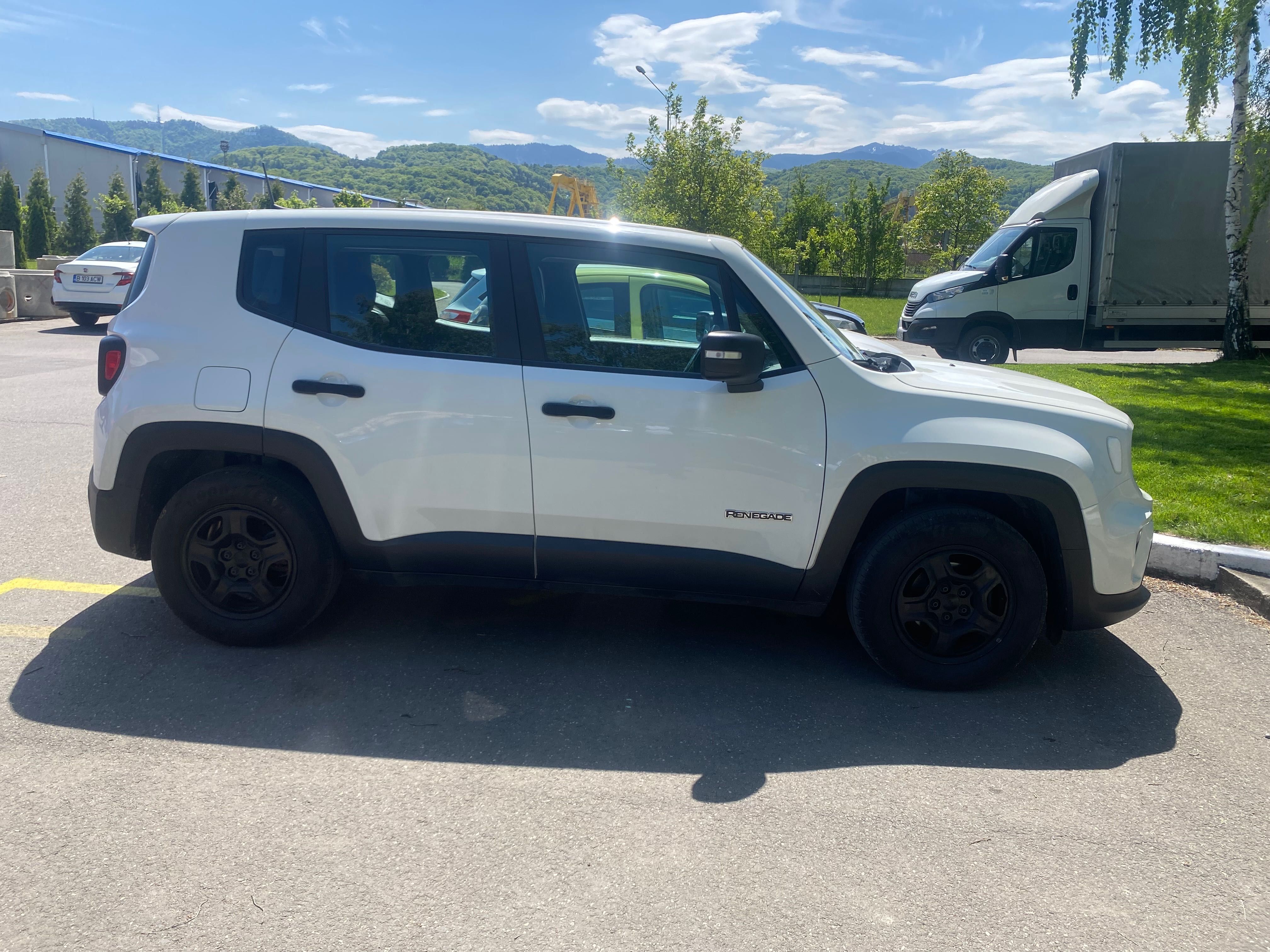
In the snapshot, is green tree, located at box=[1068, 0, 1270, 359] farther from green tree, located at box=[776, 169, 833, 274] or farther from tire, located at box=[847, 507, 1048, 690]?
green tree, located at box=[776, 169, 833, 274]

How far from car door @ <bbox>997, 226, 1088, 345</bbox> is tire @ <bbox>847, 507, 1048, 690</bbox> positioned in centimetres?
1278

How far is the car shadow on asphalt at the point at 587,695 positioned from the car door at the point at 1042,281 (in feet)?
39.8

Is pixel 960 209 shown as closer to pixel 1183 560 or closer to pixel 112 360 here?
pixel 1183 560

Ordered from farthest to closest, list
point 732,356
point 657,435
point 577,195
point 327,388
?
1. point 577,195
2. point 327,388
3. point 657,435
4. point 732,356

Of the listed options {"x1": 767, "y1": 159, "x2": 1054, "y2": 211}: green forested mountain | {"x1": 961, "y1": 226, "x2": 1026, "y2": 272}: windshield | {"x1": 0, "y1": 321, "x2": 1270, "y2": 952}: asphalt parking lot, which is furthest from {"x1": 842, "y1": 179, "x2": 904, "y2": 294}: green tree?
{"x1": 767, "y1": 159, "x2": 1054, "y2": 211}: green forested mountain

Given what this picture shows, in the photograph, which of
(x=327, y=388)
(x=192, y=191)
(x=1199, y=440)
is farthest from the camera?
(x=192, y=191)

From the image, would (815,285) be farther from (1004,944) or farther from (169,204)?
(1004,944)

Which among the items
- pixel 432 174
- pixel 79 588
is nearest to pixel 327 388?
pixel 79 588

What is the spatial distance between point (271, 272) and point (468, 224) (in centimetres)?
85

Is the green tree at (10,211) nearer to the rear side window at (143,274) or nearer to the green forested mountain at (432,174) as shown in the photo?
the green forested mountain at (432,174)

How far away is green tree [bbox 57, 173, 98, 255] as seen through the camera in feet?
144

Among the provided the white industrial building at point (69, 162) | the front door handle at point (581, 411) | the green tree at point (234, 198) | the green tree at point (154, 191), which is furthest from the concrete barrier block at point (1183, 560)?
the white industrial building at point (69, 162)

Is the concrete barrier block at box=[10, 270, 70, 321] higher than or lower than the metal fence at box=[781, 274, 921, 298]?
lower

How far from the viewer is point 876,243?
47031 mm
